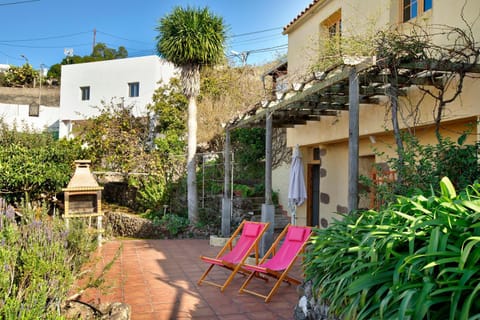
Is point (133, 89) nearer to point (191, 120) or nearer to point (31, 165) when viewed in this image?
point (31, 165)

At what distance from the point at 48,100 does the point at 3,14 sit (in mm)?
7395

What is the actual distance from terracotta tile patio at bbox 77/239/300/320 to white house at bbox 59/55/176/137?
50.9 ft

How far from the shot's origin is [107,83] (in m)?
24.5

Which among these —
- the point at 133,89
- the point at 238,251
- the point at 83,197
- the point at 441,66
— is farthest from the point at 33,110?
the point at 441,66

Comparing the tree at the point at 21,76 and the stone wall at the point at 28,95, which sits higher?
the tree at the point at 21,76

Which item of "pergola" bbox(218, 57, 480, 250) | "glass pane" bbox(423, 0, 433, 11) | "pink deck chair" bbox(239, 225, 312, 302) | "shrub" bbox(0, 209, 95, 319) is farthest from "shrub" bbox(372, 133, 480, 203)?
"shrub" bbox(0, 209, 95, 319)

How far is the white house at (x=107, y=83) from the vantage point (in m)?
22.9

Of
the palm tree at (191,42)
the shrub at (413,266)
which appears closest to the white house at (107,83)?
the palm tree at (191,42)

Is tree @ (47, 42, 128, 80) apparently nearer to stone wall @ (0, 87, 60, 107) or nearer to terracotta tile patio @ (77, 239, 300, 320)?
stone wall @ (0, 87, 60, 107)

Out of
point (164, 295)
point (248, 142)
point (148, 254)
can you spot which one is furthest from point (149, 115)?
point (164, 295)

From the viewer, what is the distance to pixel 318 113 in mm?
8688

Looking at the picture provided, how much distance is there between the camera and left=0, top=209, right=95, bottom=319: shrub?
109 inches

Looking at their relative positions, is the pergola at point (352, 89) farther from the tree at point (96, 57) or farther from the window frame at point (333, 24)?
the tree at point (96, 57)

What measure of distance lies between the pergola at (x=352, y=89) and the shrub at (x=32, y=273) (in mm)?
3274
